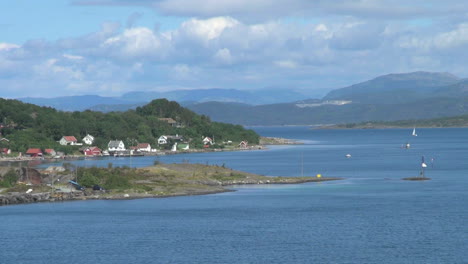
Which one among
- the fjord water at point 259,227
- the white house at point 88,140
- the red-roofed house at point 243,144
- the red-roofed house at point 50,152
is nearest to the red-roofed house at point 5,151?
the red-roofed house at point 50,152

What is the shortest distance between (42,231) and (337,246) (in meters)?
20.1

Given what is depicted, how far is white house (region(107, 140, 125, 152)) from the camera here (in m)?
151

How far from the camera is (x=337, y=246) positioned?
4847 cm

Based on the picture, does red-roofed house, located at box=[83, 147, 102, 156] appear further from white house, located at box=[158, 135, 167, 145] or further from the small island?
the small island

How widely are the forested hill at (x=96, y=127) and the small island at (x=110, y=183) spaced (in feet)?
196

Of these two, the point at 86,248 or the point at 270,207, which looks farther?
the point at 270,207

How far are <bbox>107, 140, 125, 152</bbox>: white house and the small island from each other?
6143 cm

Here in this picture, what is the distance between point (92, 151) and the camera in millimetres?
144375

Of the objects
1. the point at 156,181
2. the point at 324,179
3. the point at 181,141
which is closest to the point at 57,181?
the point at 156,181

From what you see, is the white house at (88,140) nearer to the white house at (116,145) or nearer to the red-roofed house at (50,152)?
the white house at (116,145)

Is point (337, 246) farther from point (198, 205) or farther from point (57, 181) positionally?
point (57, 181)

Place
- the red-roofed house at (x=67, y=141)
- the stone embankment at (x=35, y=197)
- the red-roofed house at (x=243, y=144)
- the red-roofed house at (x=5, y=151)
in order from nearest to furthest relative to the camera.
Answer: the stone embankment at (x=35, y=197) < the red-roofed house at (x=5, y=151) < the red-roofed house at (x=67, y=141) < the red-roofed house at (x=243, y=144)

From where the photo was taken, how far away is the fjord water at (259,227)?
46375 mm

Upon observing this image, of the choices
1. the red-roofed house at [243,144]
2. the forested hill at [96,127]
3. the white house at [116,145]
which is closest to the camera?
the forested hill at [96,127]
